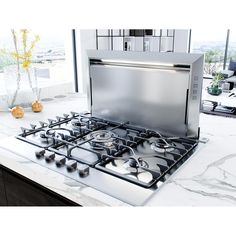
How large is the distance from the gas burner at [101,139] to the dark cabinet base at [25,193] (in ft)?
0.86

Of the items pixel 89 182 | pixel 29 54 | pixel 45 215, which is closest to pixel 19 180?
pixel 89 182

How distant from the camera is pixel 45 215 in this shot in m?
0.61

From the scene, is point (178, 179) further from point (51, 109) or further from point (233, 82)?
point (233, 82)

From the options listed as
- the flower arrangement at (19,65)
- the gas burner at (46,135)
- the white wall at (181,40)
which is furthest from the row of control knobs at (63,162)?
the white wall at (181,40)

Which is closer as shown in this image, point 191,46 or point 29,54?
point 29,54

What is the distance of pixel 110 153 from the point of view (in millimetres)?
1030

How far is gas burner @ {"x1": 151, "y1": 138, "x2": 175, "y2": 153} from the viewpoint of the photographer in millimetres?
1093

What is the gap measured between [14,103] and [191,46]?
17.0 feet

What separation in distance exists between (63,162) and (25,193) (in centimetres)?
24

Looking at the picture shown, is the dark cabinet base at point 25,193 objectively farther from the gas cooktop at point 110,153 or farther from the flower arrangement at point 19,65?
the flower arrangement at point 19,65

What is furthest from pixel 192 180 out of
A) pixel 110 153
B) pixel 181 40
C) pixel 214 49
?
pixel 181 40

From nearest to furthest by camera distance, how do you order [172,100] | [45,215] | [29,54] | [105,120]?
[45,215] → [172,100] → [105,120] → [29,54]

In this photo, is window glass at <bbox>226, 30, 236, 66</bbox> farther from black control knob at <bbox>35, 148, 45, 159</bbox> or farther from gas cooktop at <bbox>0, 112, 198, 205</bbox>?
black control knob at <bbox>35, 148, 45, 159</bbox>

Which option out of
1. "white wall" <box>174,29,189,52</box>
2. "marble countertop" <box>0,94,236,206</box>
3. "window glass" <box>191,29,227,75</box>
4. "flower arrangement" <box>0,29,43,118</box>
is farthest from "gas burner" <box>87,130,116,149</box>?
"white wall" <box>174,29,189,52</box>
